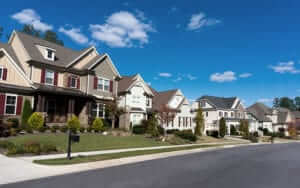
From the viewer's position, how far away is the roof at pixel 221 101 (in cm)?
4706

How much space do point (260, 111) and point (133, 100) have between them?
43629 mm

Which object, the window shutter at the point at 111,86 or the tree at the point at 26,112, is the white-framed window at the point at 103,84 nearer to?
the window shutter at the point at 111,86

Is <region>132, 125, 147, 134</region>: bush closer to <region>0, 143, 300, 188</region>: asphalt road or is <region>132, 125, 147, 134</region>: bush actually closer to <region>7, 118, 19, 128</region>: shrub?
<region>7, 118, 19, 128</region>: shrub

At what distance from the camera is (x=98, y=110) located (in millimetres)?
27219

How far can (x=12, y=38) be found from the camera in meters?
25.7

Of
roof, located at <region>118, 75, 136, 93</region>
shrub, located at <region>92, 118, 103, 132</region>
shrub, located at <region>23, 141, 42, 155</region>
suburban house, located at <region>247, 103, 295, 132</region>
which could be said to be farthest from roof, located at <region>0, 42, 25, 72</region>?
suburban house, located at <region>247, 103, 295, 132</region>

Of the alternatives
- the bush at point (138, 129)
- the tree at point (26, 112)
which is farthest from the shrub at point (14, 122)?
the bush at point (138, 129)

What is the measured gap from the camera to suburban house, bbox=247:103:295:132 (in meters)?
57.5

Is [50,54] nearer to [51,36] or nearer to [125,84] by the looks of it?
[125,84]

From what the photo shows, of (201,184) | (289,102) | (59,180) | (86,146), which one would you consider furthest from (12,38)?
(289,102)

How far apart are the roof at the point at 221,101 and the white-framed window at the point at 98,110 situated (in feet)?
87.9

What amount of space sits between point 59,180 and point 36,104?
16.7m

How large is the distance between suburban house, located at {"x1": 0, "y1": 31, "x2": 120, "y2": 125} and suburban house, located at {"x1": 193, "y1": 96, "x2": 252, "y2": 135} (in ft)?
77.5

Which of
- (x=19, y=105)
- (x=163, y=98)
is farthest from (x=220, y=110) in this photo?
(x=19, y=105)
